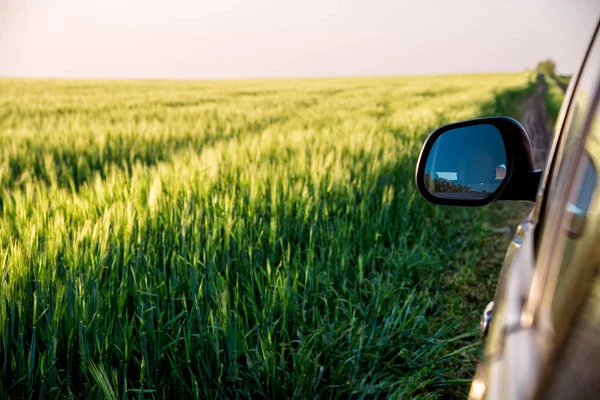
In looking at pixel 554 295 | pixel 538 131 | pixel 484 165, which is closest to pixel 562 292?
pixel 554 295

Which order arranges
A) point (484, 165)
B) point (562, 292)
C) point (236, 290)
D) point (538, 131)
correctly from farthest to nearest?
1. point (538, 131)
2. point (236, 290)
3. point (484, 165)
4. point (562, 292)

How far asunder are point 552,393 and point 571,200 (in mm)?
202

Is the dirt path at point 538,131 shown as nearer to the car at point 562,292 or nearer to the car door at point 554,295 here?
the car at point 562,292

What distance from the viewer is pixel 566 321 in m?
0.40

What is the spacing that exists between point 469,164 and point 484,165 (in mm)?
29

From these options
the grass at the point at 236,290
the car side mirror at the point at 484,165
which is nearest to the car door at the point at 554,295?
the car side mirror at the point at 484,165

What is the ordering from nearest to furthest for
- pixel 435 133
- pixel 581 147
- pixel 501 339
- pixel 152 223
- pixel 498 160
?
1. pixel 581 147
2. pixel 501 339
3. pixel 498 160
4. pixel 435 133
5. pixel 152 223

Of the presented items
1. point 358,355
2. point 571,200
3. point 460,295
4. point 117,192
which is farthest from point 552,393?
point 117,192

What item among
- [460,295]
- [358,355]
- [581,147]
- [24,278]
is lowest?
[460,295]

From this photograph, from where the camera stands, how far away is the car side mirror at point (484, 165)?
101 cm

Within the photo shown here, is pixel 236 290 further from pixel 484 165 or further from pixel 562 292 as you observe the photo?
pixel 562 292

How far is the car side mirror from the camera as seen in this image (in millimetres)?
1012

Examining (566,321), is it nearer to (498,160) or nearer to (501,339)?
(501,339)

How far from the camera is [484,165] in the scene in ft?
3.43
